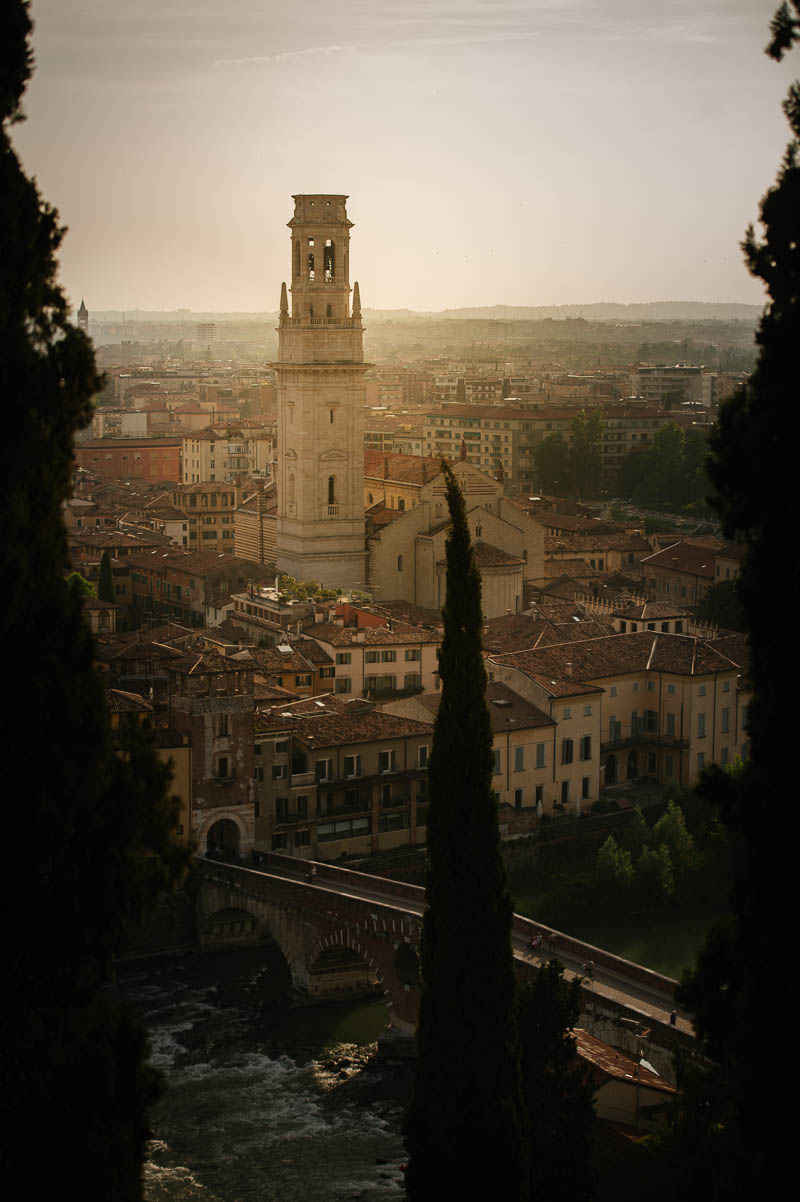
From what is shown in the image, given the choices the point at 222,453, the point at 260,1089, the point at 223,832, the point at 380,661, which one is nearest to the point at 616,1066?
the point at 260,1089

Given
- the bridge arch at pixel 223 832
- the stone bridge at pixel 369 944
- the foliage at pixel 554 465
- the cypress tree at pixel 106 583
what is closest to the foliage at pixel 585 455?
the foliage at pixel 554 465

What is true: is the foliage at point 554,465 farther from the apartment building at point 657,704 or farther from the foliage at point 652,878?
the foliage at point 652,878

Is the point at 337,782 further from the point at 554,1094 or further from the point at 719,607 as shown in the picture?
the point at 719,607

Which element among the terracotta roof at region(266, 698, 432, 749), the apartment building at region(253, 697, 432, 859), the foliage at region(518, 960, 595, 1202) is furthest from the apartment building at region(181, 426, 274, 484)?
the foliage at region(518, 960, 595, 1202)

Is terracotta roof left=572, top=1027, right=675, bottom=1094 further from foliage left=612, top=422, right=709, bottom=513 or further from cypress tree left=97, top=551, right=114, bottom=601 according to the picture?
foliage left=612, top=422, right=709, bottom=513

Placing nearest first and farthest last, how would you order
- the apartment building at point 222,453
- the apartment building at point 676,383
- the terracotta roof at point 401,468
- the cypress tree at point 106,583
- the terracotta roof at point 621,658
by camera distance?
the terracotta roof at point 621,658
the terracotta roof at point 401,468
the cypress tree at point 106,583
the apartment building at point 222,453
the apartment building at point 676,383
